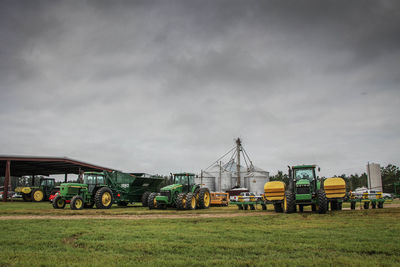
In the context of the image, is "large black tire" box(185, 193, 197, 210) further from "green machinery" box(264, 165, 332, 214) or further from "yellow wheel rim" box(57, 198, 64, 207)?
"yellow wheel rim" box(57, 198, 64, 207)

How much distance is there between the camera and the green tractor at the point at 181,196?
18.5 m

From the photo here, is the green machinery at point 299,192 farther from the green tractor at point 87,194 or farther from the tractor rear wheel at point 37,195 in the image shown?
the tractor rear wheel at point 37,195

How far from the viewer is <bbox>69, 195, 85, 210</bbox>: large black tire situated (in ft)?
62.4

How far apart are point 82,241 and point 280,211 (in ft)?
38.2

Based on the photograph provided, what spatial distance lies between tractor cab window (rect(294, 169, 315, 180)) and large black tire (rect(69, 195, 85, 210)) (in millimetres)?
13071

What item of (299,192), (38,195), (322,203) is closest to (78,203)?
(299,192)

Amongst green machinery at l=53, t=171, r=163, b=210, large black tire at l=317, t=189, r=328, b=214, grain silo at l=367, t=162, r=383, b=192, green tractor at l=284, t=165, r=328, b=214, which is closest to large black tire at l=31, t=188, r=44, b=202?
green machinery at l=53, t=171, r=163, b=210

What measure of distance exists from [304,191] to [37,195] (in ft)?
104

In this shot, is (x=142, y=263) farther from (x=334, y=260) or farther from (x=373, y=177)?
(x=373, y=177)

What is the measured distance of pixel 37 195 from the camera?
35656mm

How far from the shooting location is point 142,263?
4949 mm

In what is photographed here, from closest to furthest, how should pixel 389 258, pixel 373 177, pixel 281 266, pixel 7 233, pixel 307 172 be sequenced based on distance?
1. pixel 281 266
2. pixel 389 258
3. pixel 7 233
4. pixel 307 172
5. pixel 373 177

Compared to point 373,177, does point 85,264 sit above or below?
below

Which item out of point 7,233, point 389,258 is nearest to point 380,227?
point 389,258
